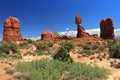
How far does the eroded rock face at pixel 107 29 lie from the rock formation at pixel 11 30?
2491 centimetres

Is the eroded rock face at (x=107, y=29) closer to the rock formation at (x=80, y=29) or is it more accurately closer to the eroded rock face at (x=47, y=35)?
the rock formation at (x=80, y=29)

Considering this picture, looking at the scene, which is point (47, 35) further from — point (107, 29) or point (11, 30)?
point (107, 29)

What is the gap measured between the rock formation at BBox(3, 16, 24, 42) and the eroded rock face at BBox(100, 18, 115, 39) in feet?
81.7

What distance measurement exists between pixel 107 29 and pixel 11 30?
2797cm

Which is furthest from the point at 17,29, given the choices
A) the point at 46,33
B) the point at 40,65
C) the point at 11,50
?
the point at 40,65

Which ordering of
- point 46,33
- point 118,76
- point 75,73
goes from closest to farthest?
point 75,73
point 118,76
point 46,33

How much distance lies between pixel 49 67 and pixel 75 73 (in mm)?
1554

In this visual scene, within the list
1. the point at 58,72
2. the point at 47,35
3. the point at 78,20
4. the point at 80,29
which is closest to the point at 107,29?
the point at 80,29

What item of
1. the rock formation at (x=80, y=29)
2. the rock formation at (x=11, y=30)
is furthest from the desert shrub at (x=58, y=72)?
the rock formation at (x=80, y=29)

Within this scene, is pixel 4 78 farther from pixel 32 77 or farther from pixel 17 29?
pixel 17 29

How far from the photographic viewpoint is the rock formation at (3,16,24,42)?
197 ft

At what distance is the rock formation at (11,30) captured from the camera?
60.1 metres

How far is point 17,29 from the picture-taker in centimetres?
6225

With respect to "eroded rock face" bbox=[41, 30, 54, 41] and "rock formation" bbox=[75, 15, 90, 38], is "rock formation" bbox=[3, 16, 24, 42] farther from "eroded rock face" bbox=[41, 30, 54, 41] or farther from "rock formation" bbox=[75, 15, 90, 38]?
"rock formation" bbox=[75, 15, 90, 38]
